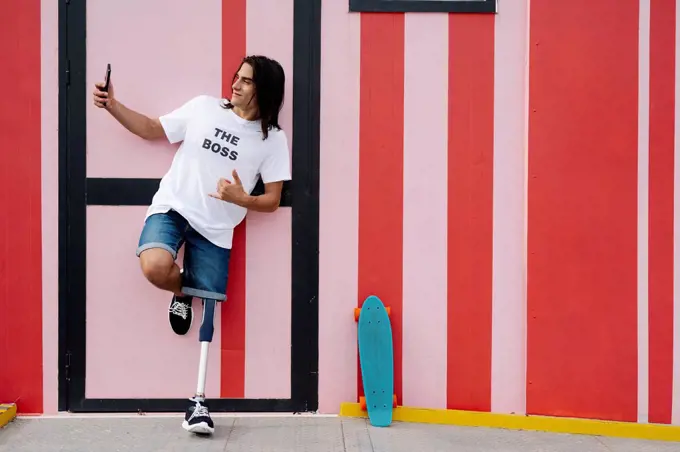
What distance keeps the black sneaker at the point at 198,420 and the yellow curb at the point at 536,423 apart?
0.64m

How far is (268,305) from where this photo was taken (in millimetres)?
2975

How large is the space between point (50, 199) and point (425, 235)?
1646 millimetres

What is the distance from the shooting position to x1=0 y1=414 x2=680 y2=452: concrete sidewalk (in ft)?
8.48

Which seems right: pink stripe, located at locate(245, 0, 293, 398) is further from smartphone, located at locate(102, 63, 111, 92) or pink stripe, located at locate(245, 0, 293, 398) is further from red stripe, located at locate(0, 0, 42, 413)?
red stripe, located at locate(0, 0, 42, 413)

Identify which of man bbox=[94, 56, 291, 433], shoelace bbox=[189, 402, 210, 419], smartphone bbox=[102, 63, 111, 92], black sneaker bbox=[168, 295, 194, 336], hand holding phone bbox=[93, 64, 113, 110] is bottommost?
shoelace bbox=[189, 402, 210, 419]

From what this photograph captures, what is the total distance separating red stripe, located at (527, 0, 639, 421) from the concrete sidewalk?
0.24 meters

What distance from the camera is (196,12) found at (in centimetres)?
294

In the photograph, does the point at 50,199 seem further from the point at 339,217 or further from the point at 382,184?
the point at 382,184

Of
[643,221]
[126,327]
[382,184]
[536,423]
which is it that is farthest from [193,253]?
[643,221]

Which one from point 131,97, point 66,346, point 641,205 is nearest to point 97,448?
point 66,346

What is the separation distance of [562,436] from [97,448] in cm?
187

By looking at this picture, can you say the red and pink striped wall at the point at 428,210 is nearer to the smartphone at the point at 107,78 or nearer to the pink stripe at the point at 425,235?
the pink stripe at the point at 425,235

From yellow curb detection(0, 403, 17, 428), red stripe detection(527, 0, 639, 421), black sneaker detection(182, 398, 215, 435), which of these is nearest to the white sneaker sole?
black sneaker detection(182, 398, 215, 435)

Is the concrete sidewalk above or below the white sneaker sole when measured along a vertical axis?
below
